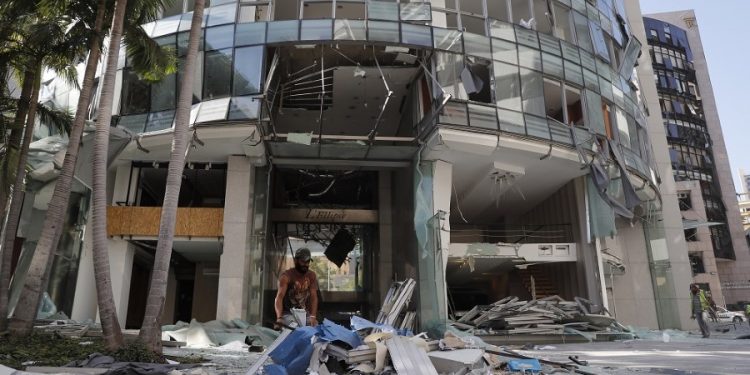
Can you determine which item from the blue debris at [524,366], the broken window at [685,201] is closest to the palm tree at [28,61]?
the blue debris at [524,366]

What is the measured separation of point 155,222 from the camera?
17.5 meters

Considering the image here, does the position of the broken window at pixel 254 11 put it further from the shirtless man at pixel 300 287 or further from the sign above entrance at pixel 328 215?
the shirtless man at pixel 300 287

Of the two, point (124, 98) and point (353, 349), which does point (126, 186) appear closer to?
point (124, 98)

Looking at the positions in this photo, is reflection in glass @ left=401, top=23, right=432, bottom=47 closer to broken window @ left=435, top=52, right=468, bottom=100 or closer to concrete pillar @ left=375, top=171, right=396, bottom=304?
broken window @ left=435, top=52, right=468, bottom=100

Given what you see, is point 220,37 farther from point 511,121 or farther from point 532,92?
point 532,92

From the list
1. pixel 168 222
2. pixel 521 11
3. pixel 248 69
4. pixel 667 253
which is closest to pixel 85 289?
pixel 248 69

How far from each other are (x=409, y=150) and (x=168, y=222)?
34.6ft

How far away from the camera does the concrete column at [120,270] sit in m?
17.1

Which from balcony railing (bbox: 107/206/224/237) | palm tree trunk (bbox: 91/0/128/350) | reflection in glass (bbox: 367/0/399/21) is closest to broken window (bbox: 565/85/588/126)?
reflection in glass (bbox: 367/0/399/21)

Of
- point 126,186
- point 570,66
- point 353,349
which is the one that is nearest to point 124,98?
point 126,186

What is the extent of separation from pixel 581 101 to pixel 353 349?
53.0 ft

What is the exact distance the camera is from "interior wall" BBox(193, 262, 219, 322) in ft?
75.1

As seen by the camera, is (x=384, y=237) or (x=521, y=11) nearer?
(x=521, y=11)

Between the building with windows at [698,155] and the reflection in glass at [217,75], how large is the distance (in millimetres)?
47306
